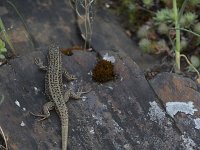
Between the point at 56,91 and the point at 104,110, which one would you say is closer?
the point at 104,110

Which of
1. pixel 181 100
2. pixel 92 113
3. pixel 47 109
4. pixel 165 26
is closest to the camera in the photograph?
pixel 47 109

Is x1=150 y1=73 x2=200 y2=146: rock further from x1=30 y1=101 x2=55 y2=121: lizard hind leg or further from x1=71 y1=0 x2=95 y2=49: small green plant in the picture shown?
x1=71 y1=0 x2=95 y2=49: small green plant

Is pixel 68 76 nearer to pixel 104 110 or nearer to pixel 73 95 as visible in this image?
pixel 73 95

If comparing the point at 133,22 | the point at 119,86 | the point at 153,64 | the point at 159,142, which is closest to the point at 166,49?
the point at 153,64

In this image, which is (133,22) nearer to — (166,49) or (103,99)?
(166,49)

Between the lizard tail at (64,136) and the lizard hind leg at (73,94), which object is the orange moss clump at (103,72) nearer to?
the lizard hind leg at (73,94)

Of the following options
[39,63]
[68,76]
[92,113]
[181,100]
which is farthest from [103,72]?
[181,100]

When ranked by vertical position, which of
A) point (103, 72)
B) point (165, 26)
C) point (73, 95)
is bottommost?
point (165, 26)

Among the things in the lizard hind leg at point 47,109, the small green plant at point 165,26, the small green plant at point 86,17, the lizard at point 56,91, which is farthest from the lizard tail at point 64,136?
the small green plant at point 165,26
